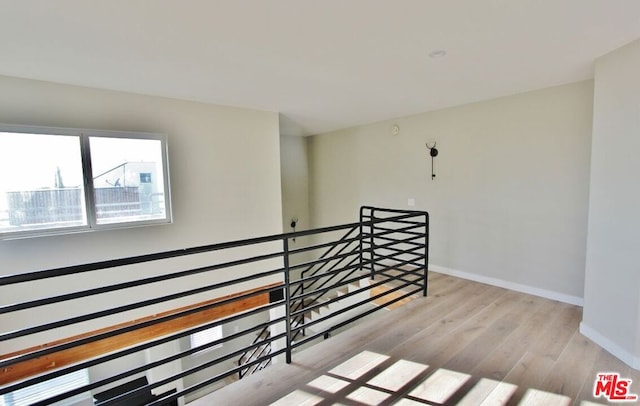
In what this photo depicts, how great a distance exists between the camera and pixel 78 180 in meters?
3.11

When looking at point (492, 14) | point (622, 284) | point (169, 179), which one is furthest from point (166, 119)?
point (622, 284)

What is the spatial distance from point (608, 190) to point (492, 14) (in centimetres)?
173

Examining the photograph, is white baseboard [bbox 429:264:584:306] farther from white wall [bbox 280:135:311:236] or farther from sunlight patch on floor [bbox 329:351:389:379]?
white wall [bbox 280:135:311:236]

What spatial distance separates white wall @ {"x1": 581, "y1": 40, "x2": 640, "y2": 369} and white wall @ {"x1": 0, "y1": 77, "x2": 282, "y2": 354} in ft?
11.8

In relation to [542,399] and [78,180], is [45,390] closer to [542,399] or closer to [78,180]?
[78,180]

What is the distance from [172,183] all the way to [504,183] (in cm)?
406

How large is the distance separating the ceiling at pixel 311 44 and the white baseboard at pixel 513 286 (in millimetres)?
2285

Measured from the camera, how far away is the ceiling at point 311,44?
5.92 ft

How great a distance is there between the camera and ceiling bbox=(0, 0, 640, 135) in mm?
1806

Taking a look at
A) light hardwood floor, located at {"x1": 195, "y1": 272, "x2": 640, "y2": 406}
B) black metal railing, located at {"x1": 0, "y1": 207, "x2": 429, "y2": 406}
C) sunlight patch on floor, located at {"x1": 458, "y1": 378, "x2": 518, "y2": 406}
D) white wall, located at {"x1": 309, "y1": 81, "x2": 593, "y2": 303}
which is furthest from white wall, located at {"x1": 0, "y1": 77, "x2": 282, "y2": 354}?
sunlight patch on floor, located at {"x1": 458, "y1": 378, "x2": 518, "y2": 406}

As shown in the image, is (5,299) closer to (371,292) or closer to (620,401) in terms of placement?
(371,292)

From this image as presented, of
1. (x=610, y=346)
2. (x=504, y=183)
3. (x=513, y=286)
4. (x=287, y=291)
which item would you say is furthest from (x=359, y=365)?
(x=504, y=183)

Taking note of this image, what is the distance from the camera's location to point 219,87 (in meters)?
3.26

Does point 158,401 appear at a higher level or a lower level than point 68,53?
lower
